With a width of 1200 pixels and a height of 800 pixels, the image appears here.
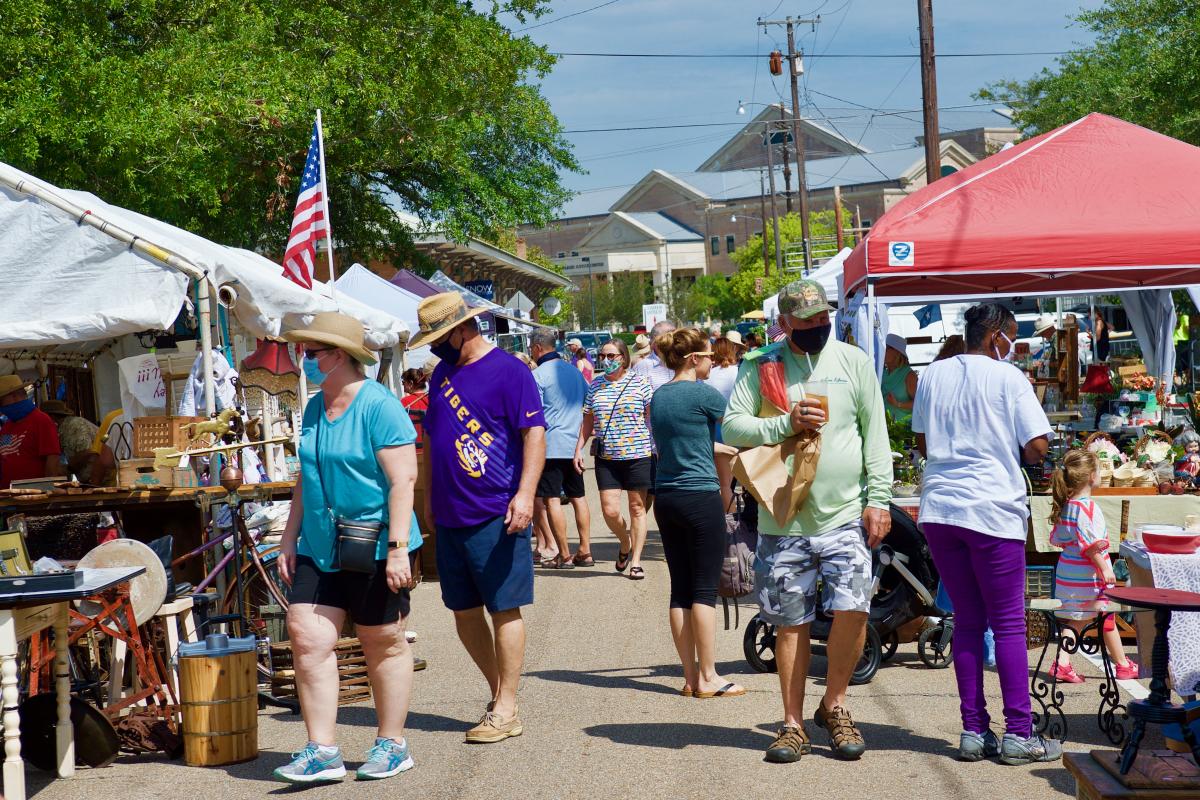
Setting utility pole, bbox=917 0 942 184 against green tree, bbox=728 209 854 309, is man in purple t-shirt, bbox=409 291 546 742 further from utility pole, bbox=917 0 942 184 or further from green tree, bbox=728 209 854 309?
green tree, bbox=728 209 854 309

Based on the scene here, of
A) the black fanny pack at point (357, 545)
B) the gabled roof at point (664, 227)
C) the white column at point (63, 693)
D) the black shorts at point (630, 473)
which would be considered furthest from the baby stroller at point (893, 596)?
the gabled roof at point (664, 227)

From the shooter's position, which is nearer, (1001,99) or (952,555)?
(952,555)

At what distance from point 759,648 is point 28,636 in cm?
396

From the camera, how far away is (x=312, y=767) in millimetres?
5652

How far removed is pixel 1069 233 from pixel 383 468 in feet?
19.2

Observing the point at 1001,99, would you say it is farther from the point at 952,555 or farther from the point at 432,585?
the point at 952,555

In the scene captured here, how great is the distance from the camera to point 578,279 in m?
113

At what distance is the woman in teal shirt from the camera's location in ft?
36.4

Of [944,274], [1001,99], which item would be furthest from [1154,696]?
[1001,99]

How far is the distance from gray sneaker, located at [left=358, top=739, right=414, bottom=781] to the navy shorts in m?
0.70

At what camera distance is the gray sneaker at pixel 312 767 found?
564 cm

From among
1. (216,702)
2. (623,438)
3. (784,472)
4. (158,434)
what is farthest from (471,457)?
(623,438)

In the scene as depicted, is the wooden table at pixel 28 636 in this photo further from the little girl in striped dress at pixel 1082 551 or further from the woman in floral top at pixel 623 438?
the woman in floral top at pixel 623 438

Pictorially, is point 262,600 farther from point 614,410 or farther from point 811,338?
point 811,338
